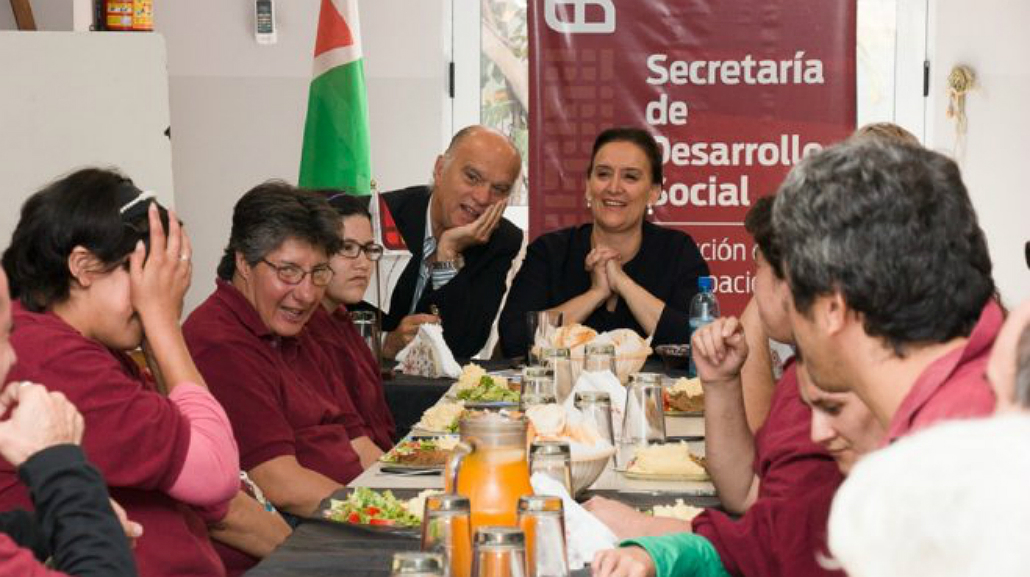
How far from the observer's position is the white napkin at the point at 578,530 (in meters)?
1.87

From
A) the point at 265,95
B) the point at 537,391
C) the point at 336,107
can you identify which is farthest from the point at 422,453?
the point at 265,95

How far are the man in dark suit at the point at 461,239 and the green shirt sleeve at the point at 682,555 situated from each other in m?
2.70

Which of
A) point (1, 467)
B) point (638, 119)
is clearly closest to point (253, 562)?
point (1, 467)

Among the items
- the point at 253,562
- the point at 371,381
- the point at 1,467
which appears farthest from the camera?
the point at 371,381

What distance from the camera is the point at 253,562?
2.73 meters

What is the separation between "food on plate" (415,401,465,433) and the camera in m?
3.07

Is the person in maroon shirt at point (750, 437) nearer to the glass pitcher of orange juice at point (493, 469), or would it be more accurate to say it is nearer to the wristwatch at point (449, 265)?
the glass pitcher of orange juice at point (493, 469)

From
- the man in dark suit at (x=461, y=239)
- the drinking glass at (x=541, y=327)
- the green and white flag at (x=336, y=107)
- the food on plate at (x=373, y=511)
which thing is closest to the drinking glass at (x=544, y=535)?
the food on plate at (x=373, y=511)

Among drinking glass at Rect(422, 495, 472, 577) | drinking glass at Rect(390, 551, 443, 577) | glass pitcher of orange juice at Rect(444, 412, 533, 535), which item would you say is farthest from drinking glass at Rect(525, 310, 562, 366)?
drinking glass at Rect(390, 551, 443, 577)

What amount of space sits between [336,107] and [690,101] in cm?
140

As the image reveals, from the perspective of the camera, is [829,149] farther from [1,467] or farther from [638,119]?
[638,119]

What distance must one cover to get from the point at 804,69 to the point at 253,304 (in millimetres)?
3244

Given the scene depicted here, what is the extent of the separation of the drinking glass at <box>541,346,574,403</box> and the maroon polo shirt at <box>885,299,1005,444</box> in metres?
1.75

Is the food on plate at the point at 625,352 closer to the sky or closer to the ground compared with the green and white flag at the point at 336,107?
closer to the ground
